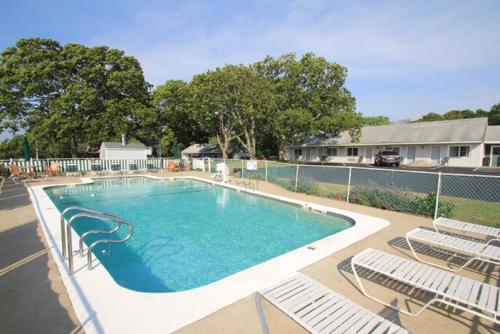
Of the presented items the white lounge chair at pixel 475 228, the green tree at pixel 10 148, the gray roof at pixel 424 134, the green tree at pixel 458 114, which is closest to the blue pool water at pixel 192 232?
the white lounge chair at pixel 475 228

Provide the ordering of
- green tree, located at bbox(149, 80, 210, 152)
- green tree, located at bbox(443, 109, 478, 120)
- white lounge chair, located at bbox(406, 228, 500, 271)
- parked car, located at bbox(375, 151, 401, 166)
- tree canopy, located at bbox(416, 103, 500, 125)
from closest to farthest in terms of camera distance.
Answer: white lounge chair, located at bbox(406, 228, 500, 271) → parked car, located at bbox(375, 151, 401, 166) → green tree, located at bbox(149, 80, 210, 152) → tree canopy, located at bbox(416, 103, 500, 125) → green tree, located at bbox(443, 109, 478, 120)

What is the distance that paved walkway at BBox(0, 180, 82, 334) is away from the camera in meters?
2.65

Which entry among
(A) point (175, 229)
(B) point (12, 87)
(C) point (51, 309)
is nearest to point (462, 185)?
(A) point (175, 229)

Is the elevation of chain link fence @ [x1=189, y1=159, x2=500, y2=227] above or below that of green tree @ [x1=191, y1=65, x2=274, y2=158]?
below

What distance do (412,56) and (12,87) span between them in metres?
32.8

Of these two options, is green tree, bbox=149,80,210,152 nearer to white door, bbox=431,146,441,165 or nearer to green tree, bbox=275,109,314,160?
green tree, bbox=275,109,314,160

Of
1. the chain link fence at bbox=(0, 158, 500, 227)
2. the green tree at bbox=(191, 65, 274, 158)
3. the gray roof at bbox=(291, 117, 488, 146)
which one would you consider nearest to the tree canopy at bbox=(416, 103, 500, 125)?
the gray roof at bbox=(291, 117, 488, 146)

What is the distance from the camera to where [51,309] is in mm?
2881

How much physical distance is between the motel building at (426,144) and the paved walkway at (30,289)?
27814 mm

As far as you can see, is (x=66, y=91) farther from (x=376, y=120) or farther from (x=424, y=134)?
(x=376, y=120)

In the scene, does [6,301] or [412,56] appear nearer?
[6,301]

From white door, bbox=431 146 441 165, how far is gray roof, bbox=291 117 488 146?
38.4 inches

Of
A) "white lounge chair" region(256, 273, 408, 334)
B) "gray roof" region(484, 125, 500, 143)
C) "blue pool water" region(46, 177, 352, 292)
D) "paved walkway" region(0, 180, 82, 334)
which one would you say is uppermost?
"gray roof" region(484, 125, 500, 143)

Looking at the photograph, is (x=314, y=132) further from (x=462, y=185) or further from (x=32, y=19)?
(x=32, y=19)
